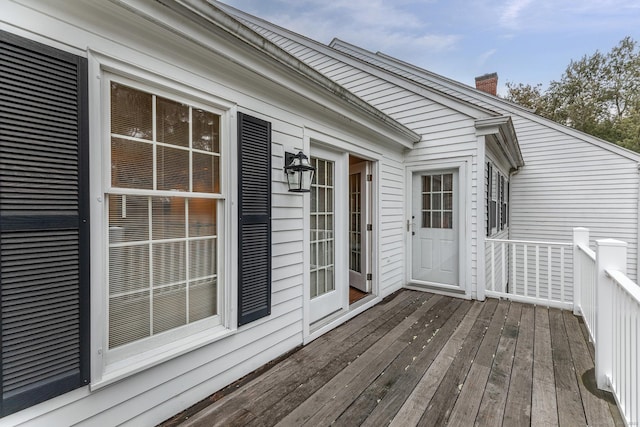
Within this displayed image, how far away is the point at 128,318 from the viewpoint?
1694mm

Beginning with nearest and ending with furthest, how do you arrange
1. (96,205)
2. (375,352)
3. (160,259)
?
1. (96,205)
2. (160,259)
3. (375,352)

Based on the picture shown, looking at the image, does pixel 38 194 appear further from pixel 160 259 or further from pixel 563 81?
pixel 563 81

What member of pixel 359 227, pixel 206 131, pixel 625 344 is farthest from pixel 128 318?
pixel 359 227

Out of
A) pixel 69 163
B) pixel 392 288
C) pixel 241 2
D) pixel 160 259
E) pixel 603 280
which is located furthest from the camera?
pixel 241 2

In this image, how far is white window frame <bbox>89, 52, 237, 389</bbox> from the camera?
1504 millimetres

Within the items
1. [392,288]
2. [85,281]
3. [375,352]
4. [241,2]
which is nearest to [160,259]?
[85,281]

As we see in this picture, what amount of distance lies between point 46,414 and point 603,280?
3461mm

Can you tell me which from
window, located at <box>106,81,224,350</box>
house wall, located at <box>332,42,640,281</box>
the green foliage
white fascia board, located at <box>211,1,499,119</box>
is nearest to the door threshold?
window, located at <box>106,81,224,350</box>

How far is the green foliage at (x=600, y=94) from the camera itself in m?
12.5

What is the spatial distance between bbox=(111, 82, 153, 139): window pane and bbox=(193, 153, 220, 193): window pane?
0.34 metres

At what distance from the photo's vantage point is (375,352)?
2.72 m

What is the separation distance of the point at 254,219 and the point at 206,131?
0.74 meters

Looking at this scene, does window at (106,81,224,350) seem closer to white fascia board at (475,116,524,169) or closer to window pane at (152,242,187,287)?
window pane at (152,242,187,287)

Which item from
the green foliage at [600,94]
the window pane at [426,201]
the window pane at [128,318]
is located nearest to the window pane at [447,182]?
the window pane at [426,201]
